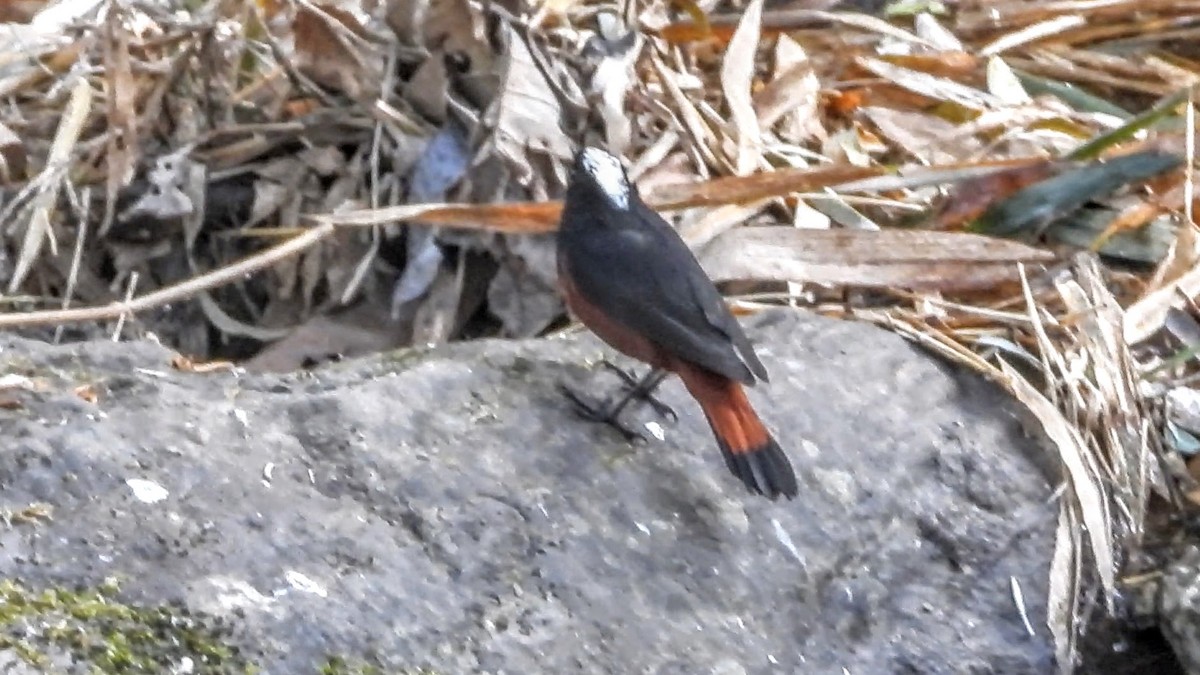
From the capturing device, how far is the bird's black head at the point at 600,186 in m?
2.83

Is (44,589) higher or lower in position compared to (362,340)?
higher

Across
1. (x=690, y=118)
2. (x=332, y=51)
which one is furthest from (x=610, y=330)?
(x=332, y=51)

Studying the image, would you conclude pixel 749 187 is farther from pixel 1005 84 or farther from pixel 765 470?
pixel 765 470

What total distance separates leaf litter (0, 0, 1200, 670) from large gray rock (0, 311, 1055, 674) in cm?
27

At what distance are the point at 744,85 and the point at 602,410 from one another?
1.47m

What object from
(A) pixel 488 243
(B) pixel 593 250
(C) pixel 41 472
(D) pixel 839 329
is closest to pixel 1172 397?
(D) pixel 839 329

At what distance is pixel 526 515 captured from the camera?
2172 millimetres

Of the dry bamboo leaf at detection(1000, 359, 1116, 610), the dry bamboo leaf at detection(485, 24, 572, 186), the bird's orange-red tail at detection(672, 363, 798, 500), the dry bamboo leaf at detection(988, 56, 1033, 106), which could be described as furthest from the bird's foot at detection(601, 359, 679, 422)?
the dry bamboo leaf at detection(988, 56, 1033, 106)

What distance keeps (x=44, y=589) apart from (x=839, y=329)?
5.14 feet

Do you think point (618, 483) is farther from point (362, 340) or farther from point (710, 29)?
point (710, 29)

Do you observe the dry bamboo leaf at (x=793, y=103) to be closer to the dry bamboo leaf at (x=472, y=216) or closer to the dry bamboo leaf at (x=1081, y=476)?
the dry bamboo leaf at (x=472, y=216)

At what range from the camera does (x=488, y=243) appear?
3258mm

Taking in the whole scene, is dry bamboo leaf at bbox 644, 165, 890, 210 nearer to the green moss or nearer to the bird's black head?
the bird's black head

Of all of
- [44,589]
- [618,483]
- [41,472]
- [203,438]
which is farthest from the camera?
[618,483]
